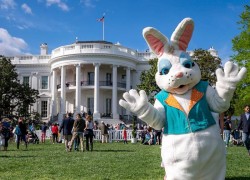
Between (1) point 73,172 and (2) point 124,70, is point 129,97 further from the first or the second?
(2) point 124,70

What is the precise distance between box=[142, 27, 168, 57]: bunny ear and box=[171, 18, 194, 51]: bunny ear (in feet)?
0.47

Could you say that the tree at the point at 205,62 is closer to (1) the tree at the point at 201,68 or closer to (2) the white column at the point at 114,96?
(1) the tree at the point at 201,68

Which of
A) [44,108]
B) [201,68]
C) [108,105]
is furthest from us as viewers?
[44,108]

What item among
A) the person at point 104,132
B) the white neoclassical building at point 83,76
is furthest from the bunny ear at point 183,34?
the white neoclassical building at point 83,76

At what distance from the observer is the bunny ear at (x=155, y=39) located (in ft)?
16.3

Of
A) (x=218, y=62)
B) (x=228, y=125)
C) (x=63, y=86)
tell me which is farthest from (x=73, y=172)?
(x=63, y=86)

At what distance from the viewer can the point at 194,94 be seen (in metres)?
4.81

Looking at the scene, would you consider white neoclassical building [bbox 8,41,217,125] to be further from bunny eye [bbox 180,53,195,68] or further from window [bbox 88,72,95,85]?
bunny eye [bbox 180,53,195,68]

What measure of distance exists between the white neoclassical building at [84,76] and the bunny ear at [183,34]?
1411 inches

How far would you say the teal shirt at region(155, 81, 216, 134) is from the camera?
463 centimetres

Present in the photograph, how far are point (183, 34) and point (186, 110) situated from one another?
105 centimetres

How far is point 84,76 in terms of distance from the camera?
45531mm

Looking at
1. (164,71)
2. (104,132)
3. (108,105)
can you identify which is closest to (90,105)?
(108,105)

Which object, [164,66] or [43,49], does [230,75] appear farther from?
[43,49]
